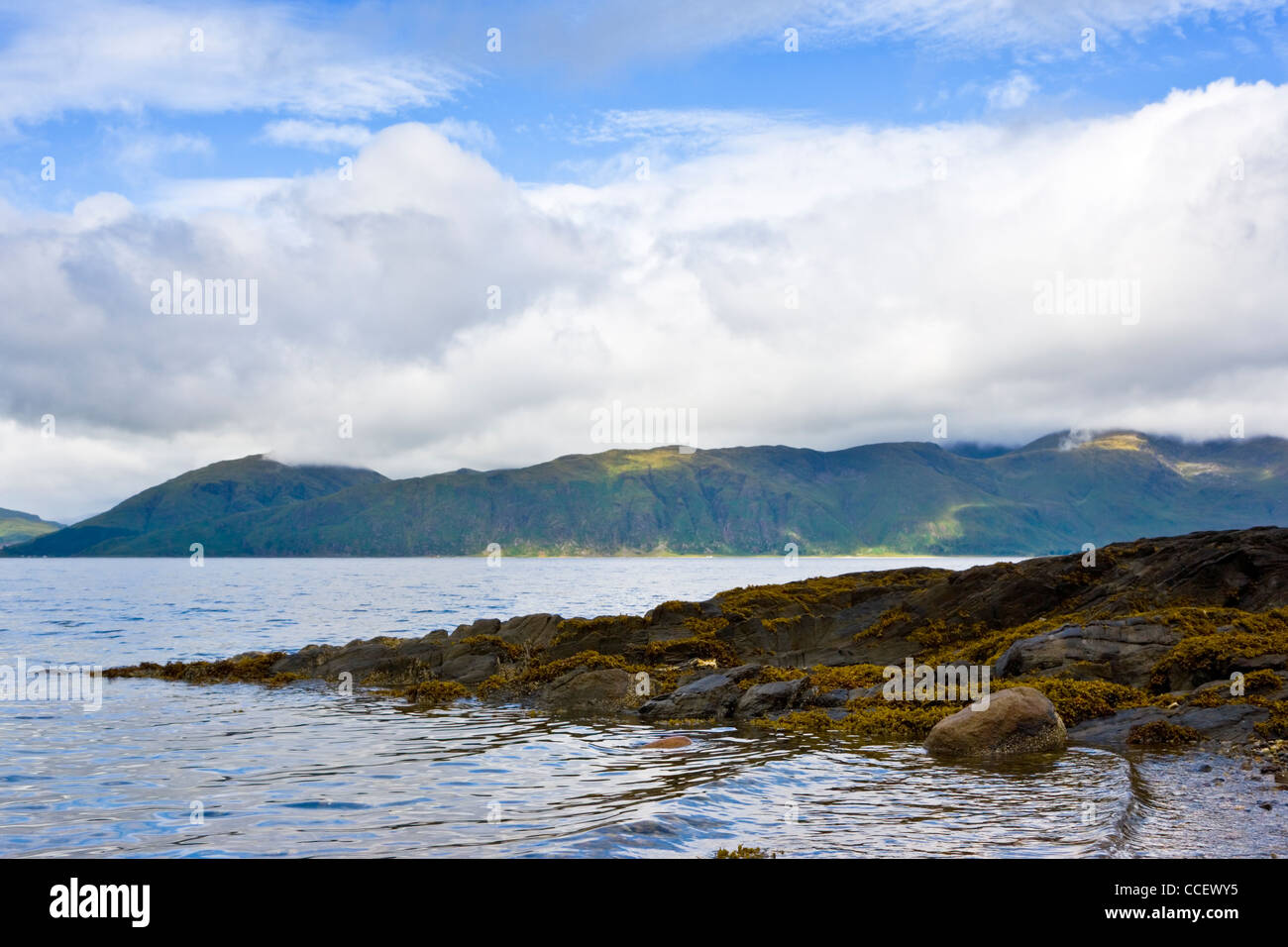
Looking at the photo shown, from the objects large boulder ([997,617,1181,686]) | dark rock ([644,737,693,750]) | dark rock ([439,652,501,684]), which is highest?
large boulder ([997,617,1181,686])

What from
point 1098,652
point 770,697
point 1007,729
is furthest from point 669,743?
point 1098,652

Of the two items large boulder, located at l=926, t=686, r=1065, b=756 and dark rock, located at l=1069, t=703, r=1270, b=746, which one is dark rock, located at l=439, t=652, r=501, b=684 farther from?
dark rock, located at l=1069, t=703, r=1270, b=746

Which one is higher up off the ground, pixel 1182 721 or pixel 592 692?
pixel 1182 721

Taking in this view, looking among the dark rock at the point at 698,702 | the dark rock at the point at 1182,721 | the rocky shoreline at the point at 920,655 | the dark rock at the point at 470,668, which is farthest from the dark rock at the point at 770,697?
the dark rock at the point at 470,668

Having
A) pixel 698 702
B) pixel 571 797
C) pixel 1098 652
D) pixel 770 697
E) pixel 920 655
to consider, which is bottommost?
pixel 698 702

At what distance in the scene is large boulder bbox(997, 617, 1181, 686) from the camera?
27125 millimetres

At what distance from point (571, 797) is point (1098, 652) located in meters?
19.3

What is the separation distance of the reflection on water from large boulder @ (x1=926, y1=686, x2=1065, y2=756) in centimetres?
76

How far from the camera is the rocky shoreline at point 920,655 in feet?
79.2

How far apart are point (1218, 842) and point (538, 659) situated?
98.2 feet

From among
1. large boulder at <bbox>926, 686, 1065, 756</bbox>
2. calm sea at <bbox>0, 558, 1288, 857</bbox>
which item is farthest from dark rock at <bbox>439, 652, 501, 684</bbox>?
large boulder at <bbox>926, 686, 1065, 756</bbox>

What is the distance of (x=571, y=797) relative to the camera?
58.7ft

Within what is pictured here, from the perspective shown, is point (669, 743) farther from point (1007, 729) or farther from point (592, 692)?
point (592, 692)

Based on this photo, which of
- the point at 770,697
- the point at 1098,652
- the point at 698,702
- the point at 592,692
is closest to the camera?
the point at 1098,652
